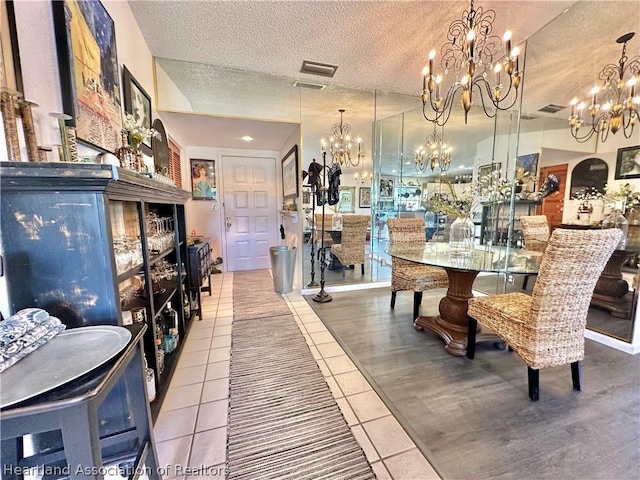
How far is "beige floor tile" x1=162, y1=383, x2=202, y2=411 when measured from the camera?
156 centimetres

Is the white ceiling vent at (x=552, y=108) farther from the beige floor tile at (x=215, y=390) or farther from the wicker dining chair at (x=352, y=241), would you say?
the beige floor tile at (x=215, y=390)

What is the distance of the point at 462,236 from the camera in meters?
2.56

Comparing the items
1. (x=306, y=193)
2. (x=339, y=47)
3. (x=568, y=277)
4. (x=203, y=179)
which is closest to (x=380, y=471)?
(x=568, y=277)

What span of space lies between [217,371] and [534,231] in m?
4.07

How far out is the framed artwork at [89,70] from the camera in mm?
1162

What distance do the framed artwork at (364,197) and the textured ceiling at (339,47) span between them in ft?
3.51

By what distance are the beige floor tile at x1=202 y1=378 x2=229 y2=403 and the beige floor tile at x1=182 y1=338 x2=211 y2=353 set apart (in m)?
0.49

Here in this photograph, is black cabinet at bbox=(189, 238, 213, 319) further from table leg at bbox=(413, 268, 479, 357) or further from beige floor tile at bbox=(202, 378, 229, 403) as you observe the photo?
table leg at bbox=(413, 268, 479, 357)

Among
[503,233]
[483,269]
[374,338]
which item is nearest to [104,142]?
[374,338]

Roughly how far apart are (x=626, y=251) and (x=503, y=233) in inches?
53.7

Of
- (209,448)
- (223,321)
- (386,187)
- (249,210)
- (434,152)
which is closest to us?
(209,448)

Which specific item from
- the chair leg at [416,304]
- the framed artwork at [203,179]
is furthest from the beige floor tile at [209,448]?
the framed artwork at [203,179]

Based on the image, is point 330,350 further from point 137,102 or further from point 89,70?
point 137,102

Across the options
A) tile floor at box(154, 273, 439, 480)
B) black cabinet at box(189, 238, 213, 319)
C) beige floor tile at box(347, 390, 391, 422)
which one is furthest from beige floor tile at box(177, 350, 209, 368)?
beige floor tile at box(347, 390, 391, 422)
